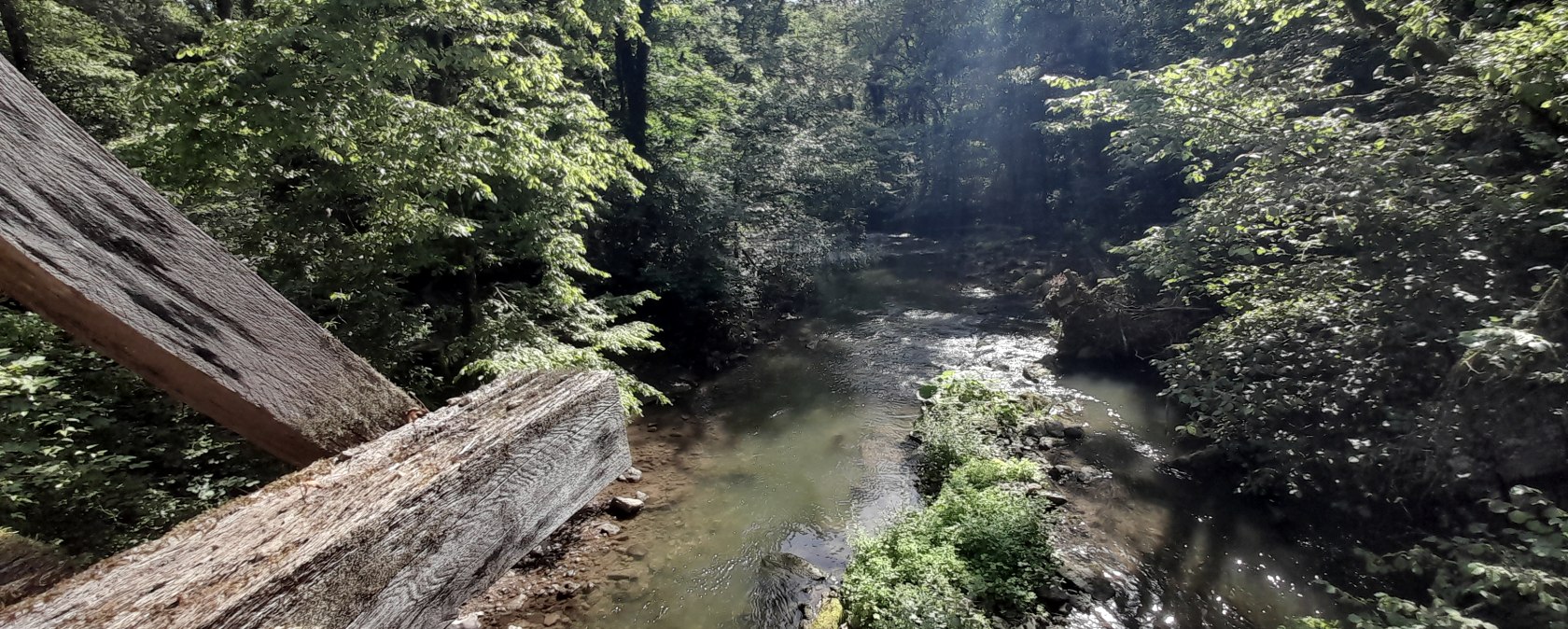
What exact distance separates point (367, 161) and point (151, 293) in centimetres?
484

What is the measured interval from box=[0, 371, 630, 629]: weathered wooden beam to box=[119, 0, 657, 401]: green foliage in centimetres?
407

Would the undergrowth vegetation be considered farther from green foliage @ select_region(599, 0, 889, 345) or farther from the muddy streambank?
green foliage @ select_region(599, 0, 889, 345)

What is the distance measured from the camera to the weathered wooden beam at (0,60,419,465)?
2.27ft

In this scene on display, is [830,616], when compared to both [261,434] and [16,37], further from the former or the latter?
[16,37]

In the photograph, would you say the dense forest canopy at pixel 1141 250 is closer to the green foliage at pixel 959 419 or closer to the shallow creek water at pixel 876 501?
the green foliage at pixel 959 419

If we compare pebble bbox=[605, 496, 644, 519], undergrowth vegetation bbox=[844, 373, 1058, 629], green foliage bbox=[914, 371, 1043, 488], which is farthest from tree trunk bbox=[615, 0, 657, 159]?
undergrowth vegetation bbox=[844, 373, 1058, 629]

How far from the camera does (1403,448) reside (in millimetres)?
5289

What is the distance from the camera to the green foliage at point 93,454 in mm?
2932

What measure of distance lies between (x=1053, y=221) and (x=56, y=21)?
77.1 feet

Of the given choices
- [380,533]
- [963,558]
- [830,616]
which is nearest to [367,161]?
[380,533]

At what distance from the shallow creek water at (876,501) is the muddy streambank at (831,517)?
21 mm

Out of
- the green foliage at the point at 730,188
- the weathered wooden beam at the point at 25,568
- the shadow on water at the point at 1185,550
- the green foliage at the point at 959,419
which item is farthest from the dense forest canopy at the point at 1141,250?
the green foliage at the point at 730,188

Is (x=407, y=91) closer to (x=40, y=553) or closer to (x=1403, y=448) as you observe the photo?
(x=40, y=553)

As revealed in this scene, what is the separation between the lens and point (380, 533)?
828mm
